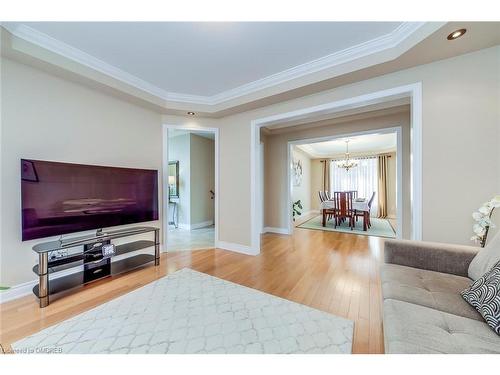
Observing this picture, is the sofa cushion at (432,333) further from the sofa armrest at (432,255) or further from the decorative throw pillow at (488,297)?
the sofa armrest at (432,255)

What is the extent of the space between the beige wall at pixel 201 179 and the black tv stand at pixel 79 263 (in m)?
2.78

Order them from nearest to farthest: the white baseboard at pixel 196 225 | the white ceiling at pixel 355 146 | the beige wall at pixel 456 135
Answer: the beige wall at pixel 456 135 → the white baseboard at pixel 196 225 → the white ceiling at pixel 355 146

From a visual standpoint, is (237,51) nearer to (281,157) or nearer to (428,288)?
(428,288)

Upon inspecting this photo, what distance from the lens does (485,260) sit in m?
1.31

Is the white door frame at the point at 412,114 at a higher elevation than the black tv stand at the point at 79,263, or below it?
higher

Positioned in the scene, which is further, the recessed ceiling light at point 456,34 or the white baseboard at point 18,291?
the white baseboard at point 18,291

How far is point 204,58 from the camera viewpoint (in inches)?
92.0

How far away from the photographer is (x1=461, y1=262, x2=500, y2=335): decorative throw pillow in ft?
3.14

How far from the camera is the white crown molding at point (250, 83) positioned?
1.86 metres

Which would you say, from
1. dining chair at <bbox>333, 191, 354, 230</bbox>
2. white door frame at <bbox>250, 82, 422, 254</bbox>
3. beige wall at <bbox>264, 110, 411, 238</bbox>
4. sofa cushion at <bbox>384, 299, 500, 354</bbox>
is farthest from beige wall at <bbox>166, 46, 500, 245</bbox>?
dining chair at <bbox>333, 191, 354, 230</bbox>

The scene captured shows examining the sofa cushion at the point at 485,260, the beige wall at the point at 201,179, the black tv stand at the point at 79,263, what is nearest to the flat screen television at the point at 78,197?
the black tv stand at the point at 79,263

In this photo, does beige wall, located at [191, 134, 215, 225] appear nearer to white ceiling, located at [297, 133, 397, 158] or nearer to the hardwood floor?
the hardwood floor
